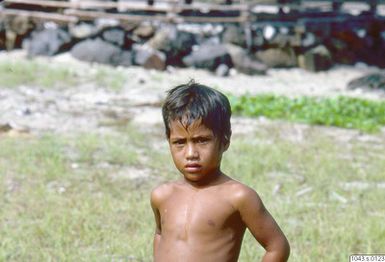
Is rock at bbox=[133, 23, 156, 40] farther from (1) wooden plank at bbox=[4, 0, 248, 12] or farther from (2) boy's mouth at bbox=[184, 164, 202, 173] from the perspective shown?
(2) boy's mouth at bbox=[184, 164, 202, 173]

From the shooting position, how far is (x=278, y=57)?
54.2ft

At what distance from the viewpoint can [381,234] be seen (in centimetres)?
472

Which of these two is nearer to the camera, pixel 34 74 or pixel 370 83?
pixel 34 74

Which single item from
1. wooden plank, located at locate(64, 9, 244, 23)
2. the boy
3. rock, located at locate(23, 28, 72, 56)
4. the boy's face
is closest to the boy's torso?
the boy

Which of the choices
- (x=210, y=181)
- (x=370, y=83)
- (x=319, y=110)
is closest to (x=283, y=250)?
(x=210, y=181)

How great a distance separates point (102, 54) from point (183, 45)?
1826 millimetres

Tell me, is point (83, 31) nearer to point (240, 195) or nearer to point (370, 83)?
point (370, 83)

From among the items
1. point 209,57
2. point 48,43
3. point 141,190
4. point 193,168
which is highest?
point 193,168

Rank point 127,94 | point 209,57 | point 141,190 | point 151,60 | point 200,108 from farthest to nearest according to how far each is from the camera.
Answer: point 209,57, point 151,60, point 127,94, point 141,190, point 200,108

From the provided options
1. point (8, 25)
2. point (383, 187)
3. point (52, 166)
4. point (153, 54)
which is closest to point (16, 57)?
point (8, 25)

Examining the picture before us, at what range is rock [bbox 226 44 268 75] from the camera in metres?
15.4

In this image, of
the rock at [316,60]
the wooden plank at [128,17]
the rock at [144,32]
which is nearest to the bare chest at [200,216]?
the rock at [144,32]

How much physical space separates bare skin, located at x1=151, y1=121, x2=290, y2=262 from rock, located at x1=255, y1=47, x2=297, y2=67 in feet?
45.2

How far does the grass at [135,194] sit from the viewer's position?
4.49 meters
